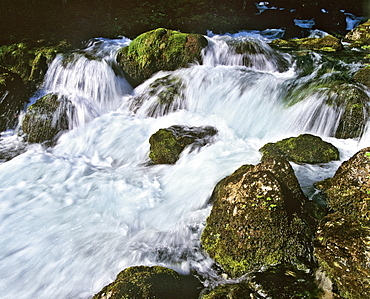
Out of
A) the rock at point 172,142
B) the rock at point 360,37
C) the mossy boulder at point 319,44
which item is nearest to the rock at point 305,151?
the rock at point 172,142

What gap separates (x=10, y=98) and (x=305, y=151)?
8494 millimetres

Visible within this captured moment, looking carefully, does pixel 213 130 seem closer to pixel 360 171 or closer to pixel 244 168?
pixel 244 168

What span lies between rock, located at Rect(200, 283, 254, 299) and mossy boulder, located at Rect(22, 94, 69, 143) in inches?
246

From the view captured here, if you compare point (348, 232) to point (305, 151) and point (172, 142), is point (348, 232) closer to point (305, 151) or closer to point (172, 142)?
point (305, 151)

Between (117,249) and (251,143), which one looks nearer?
(117,249)

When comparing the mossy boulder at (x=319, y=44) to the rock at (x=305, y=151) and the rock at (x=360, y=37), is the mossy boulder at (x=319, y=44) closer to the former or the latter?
the rock at (x=360, y=37)

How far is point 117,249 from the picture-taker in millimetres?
4316

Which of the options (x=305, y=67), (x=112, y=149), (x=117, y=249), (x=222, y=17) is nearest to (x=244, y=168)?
(x=117, y=249)

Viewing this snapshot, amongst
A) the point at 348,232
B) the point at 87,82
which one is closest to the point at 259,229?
the point at 348,232

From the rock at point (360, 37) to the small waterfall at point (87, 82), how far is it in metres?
8.74

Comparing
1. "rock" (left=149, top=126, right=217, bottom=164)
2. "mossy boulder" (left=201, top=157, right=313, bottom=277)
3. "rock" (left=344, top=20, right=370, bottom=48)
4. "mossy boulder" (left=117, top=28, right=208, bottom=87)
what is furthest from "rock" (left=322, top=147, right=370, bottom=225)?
"rock" (left=344, top=20, right=370, bottom=48)

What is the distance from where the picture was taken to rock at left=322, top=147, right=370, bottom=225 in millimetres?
3721

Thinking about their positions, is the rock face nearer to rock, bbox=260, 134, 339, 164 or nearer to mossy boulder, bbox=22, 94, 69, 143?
rock, bbox=260, 134, 339, 164

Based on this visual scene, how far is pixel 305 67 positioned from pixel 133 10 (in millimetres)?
9605
